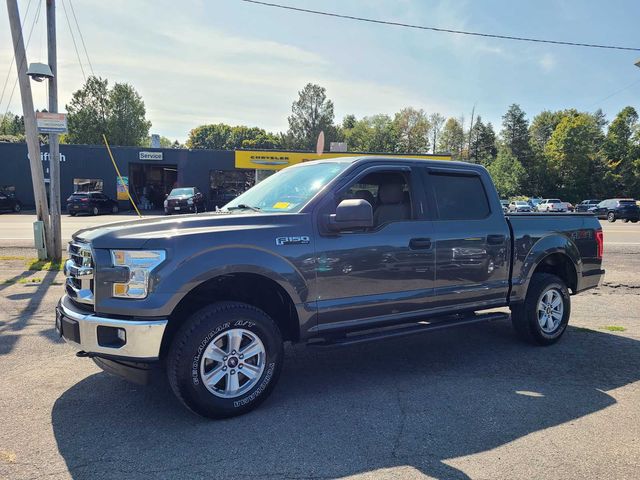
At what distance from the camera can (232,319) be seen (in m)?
3.54

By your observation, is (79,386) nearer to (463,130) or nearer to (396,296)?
(396,296)

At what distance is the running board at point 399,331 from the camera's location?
397cm

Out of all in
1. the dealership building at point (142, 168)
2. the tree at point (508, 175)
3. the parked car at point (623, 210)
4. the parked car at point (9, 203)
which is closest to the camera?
the parked car at point (9, 203)

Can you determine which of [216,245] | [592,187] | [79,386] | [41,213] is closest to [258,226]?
[216,245]

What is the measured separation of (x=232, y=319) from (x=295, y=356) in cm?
177

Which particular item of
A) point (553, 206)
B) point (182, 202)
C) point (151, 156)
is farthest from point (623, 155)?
point (182, 202)

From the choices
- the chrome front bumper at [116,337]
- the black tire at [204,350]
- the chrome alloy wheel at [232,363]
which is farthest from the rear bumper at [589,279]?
the chrome front bumper at [116,337]

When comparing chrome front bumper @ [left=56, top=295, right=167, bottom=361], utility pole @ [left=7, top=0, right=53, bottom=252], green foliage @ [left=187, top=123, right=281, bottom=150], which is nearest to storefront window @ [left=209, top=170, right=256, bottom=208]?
utility pole @ [left=7, top=0, right=53, bottom=252]

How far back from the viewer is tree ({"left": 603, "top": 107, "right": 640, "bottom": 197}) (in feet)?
223

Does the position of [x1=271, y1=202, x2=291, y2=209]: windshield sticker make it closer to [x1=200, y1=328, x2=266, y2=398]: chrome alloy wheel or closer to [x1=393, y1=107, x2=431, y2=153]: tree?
[x1=200, y1=328, x2=266, y2=398]: chrome alloy wheel

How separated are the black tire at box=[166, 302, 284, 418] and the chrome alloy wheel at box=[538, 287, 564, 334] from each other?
10.8 ft

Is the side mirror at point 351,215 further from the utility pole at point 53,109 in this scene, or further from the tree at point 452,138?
the tree at point 452,138

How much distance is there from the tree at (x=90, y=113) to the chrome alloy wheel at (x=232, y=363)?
73090 millimetres

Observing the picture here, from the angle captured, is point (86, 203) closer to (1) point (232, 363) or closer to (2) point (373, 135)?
(1) point (232, 363)
